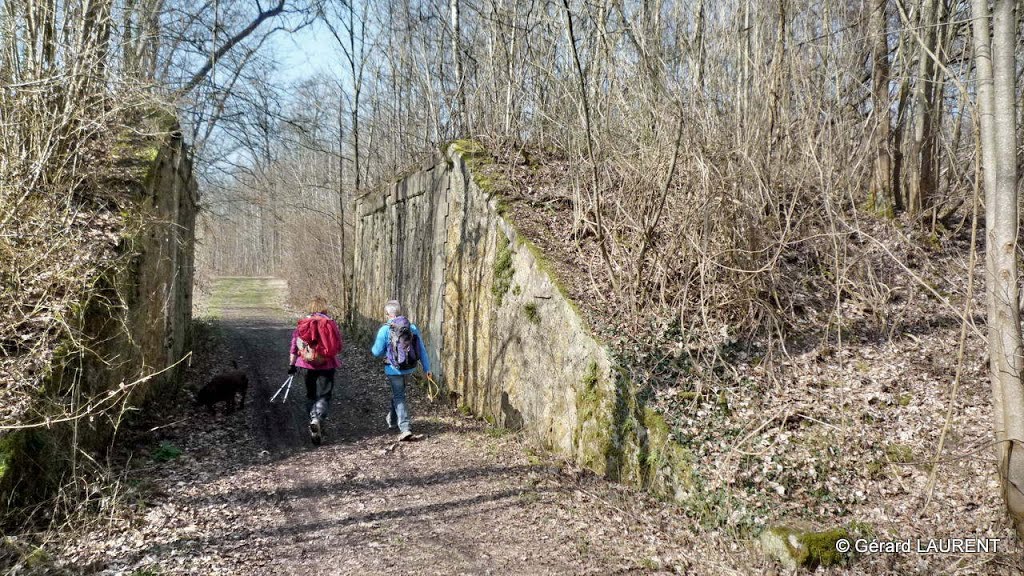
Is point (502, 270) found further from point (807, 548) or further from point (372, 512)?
point (807, 548)

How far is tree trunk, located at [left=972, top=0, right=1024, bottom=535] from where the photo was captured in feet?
13.0

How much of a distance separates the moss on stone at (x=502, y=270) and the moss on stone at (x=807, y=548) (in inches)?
170

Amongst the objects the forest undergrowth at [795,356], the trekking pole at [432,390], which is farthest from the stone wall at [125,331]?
the forest undergrowth at [795,356]

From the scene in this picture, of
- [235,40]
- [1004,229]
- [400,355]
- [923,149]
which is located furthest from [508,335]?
[235,40]

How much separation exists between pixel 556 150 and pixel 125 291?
6.38 metres

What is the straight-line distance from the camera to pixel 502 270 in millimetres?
7805

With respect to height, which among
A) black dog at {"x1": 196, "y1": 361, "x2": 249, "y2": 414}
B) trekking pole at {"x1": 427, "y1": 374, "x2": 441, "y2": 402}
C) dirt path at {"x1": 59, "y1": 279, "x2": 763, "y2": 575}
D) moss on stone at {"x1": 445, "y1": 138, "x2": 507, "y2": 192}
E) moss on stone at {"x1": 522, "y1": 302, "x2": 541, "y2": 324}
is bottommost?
dirt path at {"x1": 59, "y1": 279, "x2": 763, "y2": 575}

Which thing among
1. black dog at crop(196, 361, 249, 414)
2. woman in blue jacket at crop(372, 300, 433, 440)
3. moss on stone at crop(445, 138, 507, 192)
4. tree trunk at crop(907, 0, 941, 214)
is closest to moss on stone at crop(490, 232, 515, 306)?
moss on stone at crop(445, 138, 507, 192)

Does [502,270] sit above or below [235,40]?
below

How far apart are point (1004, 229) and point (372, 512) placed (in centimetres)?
518

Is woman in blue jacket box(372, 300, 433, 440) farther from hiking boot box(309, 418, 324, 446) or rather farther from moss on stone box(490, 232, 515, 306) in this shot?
moss on stone box(490, 232, 515, 306)

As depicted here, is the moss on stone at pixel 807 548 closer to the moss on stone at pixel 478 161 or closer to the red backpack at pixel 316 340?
the red backpack at pixel 316 340

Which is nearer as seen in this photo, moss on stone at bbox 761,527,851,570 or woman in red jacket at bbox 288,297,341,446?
moss on stone at bbox 761,527,851,570

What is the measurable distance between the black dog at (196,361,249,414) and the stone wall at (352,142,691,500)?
2922mm
